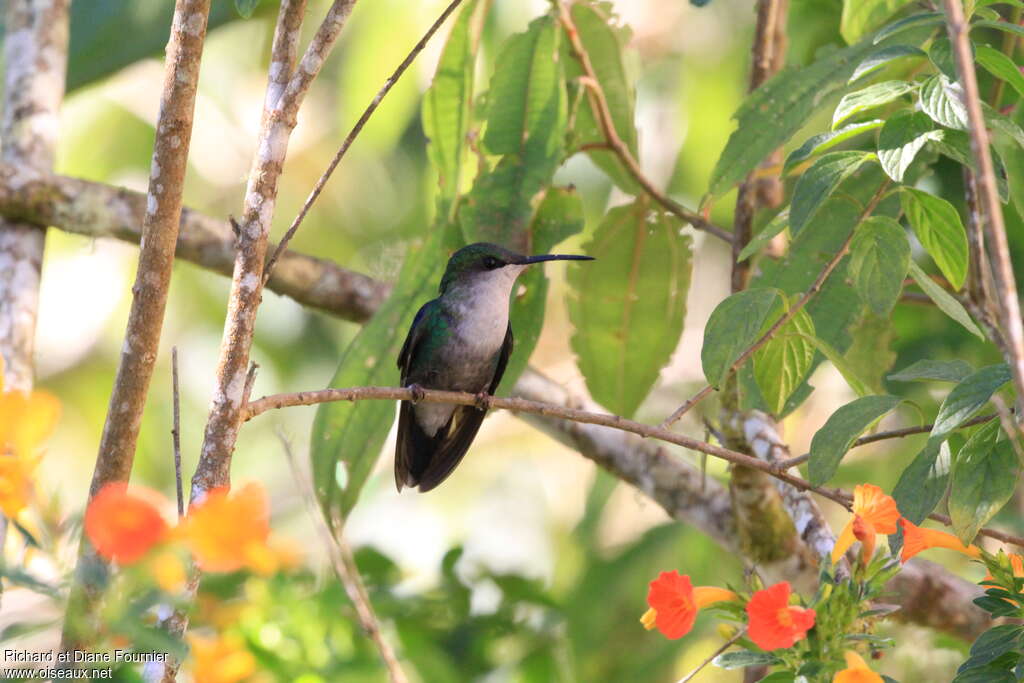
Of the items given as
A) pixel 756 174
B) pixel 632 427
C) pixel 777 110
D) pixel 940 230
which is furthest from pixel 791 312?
pixel 756 174

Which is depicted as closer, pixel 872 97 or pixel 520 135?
pixel 872 97

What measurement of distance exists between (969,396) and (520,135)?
1.92 m

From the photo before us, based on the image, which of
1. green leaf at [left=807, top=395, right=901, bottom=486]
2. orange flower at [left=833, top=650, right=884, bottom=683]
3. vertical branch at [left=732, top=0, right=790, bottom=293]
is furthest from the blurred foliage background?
orange flower at [left=833, top=650, right=884, bottom=683]

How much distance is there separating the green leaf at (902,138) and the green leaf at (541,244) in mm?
1379

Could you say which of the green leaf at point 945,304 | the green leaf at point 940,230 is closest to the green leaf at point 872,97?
the green leaf at point 940,230

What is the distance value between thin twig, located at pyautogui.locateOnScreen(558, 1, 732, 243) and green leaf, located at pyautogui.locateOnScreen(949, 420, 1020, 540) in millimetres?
1707

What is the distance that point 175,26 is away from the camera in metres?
2.13

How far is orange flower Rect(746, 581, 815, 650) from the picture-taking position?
1.73m

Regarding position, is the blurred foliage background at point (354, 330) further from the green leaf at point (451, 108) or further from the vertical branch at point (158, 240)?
the vertical branch at point (158, 240)

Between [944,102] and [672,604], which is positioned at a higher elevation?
[944,102]

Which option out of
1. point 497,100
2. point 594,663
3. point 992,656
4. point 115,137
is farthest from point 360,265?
point 992,656

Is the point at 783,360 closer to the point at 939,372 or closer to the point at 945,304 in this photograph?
the point at 945,304

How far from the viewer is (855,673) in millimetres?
1843

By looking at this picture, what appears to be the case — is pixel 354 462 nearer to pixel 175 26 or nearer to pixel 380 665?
pixel 380 665
